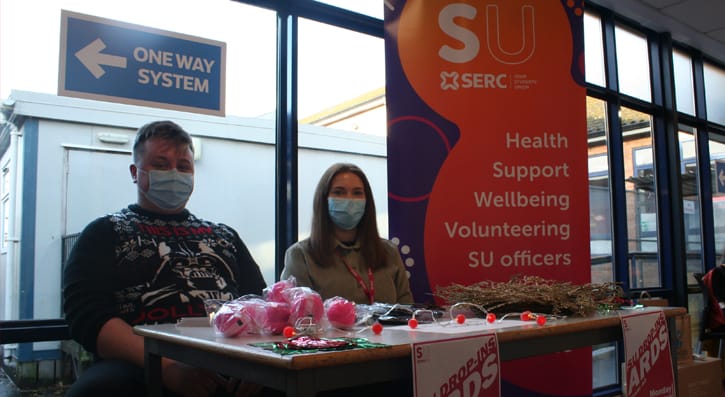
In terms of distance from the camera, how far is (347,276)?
7.75ft

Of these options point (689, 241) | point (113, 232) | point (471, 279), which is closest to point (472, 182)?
point (471, 279)

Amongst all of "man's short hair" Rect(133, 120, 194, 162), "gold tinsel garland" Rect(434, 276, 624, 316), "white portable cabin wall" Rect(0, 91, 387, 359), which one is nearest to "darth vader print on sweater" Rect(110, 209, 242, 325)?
"man's short hair" Rect(133, 120, 194, 162)

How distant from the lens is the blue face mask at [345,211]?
240 cm

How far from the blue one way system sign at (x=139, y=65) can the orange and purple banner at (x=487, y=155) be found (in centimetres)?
85

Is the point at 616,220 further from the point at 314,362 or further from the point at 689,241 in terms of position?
the point at 314,362

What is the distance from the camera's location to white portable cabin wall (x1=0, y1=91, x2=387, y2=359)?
2445 mm

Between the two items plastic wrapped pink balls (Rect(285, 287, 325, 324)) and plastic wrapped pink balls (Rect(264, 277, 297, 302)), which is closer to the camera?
plastic wrapped pink balls (Rect(285, 287, 325, 324))

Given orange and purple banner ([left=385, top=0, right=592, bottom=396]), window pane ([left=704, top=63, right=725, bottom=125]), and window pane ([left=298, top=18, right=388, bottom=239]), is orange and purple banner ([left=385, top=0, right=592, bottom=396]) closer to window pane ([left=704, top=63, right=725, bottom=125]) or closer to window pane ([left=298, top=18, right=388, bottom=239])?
window pane ([left=298, top=18, right=388, bottom=239])

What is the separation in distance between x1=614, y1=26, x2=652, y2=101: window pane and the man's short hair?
4.16 m

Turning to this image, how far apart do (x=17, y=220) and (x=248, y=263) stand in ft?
3.26

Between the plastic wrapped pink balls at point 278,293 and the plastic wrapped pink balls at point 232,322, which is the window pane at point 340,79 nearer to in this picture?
the plastic wrapped pink balls at point 278,293

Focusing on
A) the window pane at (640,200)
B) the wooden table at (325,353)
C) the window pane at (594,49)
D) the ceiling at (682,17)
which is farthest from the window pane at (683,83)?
the wooden table at (325,353)

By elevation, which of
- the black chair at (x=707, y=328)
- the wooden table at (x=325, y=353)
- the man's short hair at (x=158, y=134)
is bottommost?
the black chair at (x=707, y=328)

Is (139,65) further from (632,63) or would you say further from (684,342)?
(632,63)
